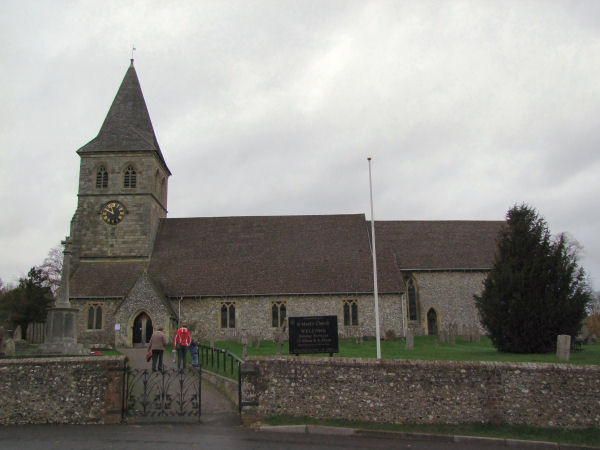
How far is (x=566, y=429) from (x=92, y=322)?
27887mm

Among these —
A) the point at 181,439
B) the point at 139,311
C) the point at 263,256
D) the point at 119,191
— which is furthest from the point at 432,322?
the point at 181,439

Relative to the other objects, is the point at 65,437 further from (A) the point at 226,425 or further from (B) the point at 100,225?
(B) the point at 100,225

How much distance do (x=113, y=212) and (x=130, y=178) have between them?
2758 mm

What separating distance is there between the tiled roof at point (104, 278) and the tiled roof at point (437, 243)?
16.7 metres

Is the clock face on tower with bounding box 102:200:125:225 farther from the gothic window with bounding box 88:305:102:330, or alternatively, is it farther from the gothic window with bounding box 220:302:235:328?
the gothic window with bounding box 220:302:235:328

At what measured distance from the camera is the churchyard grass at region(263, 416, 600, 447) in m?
10.6

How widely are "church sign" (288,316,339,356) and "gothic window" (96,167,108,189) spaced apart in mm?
26324

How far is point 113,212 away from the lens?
35219 mm

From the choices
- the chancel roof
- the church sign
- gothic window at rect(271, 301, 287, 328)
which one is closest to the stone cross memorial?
the chancel roof

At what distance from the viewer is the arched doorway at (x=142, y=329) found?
30094mm

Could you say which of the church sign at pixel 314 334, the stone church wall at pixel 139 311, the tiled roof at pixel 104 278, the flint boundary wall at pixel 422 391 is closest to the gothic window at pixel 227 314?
the stone church wall at pixel 139 311

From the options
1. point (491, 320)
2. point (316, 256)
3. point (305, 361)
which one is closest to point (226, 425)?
point (305, 361)

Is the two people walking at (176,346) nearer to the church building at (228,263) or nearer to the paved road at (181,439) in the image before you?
the paved road at (181,439)

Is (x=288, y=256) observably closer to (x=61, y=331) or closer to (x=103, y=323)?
(x=103, y=323)
